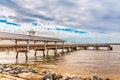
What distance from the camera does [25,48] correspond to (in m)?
53.6

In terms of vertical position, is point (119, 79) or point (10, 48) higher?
point (10, 48)

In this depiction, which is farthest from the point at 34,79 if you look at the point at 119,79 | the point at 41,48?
the point at 41,48

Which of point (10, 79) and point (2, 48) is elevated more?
point (2, 48)

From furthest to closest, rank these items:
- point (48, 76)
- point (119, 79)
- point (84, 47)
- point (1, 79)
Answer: point (84, 47), point (119, 79), point (48, 76), point (1, 79)

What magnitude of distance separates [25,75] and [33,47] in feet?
113

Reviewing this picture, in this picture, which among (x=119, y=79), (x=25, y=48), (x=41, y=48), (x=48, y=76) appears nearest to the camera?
(x=48, y=76)

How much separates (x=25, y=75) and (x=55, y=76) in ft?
11.9

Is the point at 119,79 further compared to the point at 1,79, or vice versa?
the point at 119,79

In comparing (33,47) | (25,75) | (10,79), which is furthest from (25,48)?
(10,79)

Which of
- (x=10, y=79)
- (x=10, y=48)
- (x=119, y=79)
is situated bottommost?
(x=119, y=79)

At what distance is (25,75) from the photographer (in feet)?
80.2

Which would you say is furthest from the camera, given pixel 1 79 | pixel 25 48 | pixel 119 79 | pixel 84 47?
pixel 84 47

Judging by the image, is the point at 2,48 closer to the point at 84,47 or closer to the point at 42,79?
the point at 42,79

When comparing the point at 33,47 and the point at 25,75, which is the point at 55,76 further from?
the point at 33,47
